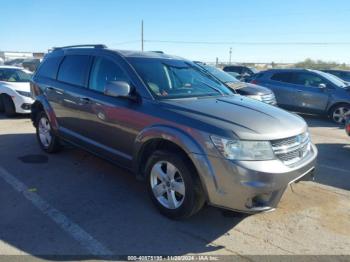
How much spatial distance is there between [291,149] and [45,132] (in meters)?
4.43

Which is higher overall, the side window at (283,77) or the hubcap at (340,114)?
the side window at (283,77)

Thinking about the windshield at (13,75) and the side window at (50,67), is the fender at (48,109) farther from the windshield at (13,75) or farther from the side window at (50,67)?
the windshield at (13,75)

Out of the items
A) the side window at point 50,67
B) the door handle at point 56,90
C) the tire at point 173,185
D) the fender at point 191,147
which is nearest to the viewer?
the fender at point 191,147

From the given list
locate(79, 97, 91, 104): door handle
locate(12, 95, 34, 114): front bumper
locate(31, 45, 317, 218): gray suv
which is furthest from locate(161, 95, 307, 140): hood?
locate(12, 95, 34, 114): front bumper

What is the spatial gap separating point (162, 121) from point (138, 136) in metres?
0.43

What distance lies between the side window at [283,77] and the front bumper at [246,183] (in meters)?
9.28

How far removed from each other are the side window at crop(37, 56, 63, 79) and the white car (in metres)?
3.63

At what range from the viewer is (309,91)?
11367mm

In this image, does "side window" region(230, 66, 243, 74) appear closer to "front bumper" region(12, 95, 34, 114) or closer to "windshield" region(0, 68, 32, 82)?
"windshield" region(0, 68, 32, 82)

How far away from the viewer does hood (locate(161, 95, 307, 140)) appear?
341 cm

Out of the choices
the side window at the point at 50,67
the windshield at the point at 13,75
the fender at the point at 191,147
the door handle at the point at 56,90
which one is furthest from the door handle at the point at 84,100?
the windshield at the point at 13,75

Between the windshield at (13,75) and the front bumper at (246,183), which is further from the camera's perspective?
the windshield at (13,75)

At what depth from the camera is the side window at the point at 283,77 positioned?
12.1 m

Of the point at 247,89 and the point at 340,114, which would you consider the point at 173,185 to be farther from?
the point at 340,114
